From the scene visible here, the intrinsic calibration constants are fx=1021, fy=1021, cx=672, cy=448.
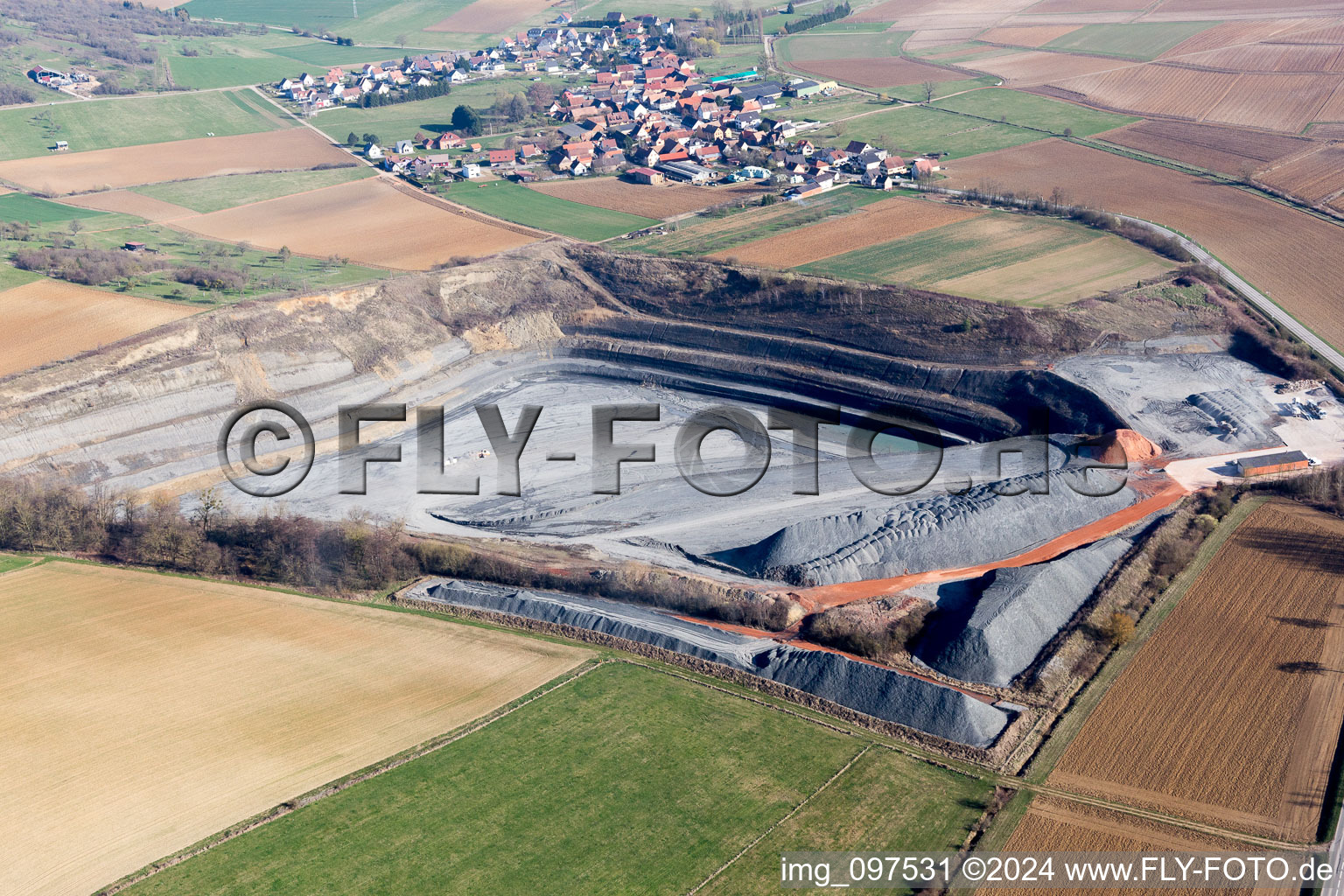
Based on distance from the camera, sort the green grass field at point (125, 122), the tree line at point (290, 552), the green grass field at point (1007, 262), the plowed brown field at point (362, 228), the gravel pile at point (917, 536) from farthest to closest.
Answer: the green grass field at point (125, 122), the plowed brown field at point (362, 228), the green grass field at point (1007, 262), the gravel pile at point (917, 536), the tree line at point (290, 552)

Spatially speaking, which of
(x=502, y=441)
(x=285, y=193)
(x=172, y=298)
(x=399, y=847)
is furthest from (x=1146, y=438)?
(x=285, y=193)

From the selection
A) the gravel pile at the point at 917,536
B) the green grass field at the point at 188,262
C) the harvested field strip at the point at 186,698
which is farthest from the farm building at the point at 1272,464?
the green grass field at the point at 188,262

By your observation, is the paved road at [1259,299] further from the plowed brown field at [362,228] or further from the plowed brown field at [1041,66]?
the plowed brown field at [1041,66]

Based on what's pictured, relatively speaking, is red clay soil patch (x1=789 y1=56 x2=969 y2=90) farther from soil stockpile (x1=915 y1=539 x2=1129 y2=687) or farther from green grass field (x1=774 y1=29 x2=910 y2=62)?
soil stockpile (x1=915 y1=539 x2=1129 y2=687)

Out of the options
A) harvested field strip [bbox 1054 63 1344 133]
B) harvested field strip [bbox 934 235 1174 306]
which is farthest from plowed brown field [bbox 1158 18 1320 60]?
harvested field strip [bbox 934 235 1174 306]

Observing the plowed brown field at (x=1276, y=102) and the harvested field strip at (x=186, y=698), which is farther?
the plowed brown field at (x=1276, y=102)

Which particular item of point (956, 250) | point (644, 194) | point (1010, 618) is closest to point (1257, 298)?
point (956, 250)

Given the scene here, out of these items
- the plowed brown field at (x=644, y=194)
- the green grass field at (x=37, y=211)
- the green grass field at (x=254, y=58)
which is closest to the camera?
the green grass field at (x=37, y=211)
